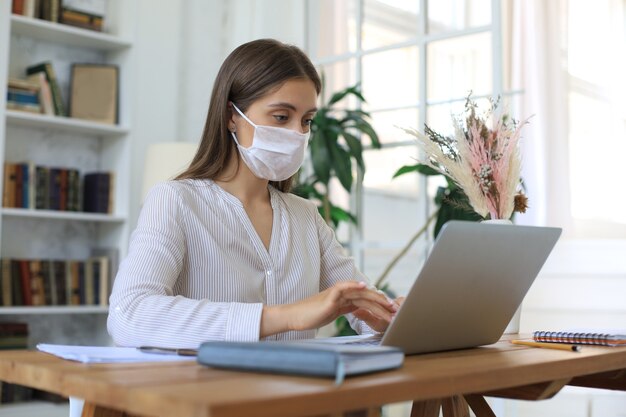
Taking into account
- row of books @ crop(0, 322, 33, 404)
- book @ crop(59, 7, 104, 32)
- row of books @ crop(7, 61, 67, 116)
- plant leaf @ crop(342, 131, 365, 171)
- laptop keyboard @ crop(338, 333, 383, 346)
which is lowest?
row of books @ crop(0, 322, 33, 404)

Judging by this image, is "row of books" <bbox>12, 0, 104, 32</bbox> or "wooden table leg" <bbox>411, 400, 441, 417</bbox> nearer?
"wooden table leg" <bbox>411, 400, 441, 417</bbox>

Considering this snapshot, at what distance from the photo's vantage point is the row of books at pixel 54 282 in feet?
12.0

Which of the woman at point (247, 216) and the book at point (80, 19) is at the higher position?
the book at point (80, 19)

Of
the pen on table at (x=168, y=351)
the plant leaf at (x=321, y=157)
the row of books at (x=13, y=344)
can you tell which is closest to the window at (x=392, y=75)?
the plant leaf at (x=321, y=157)

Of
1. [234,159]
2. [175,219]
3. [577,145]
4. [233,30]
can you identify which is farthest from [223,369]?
[233,30]

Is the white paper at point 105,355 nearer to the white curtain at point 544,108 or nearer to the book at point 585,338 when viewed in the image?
the book at point 585,338

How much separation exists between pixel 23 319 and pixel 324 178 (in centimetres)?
157

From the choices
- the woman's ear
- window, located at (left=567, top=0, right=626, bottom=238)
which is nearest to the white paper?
the woman's ear

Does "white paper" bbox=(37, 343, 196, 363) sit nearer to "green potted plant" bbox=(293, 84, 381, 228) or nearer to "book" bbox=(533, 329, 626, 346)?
"book" bbox=(533, 329, 626, 346)

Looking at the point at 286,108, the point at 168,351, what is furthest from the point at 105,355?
the point at 286,108

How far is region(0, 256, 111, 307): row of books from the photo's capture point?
3670 millimetres

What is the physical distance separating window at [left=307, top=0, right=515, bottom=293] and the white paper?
2.63 m

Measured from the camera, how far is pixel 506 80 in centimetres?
425

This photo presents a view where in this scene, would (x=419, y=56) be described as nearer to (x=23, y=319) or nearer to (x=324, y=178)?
(x=324, y=178)
